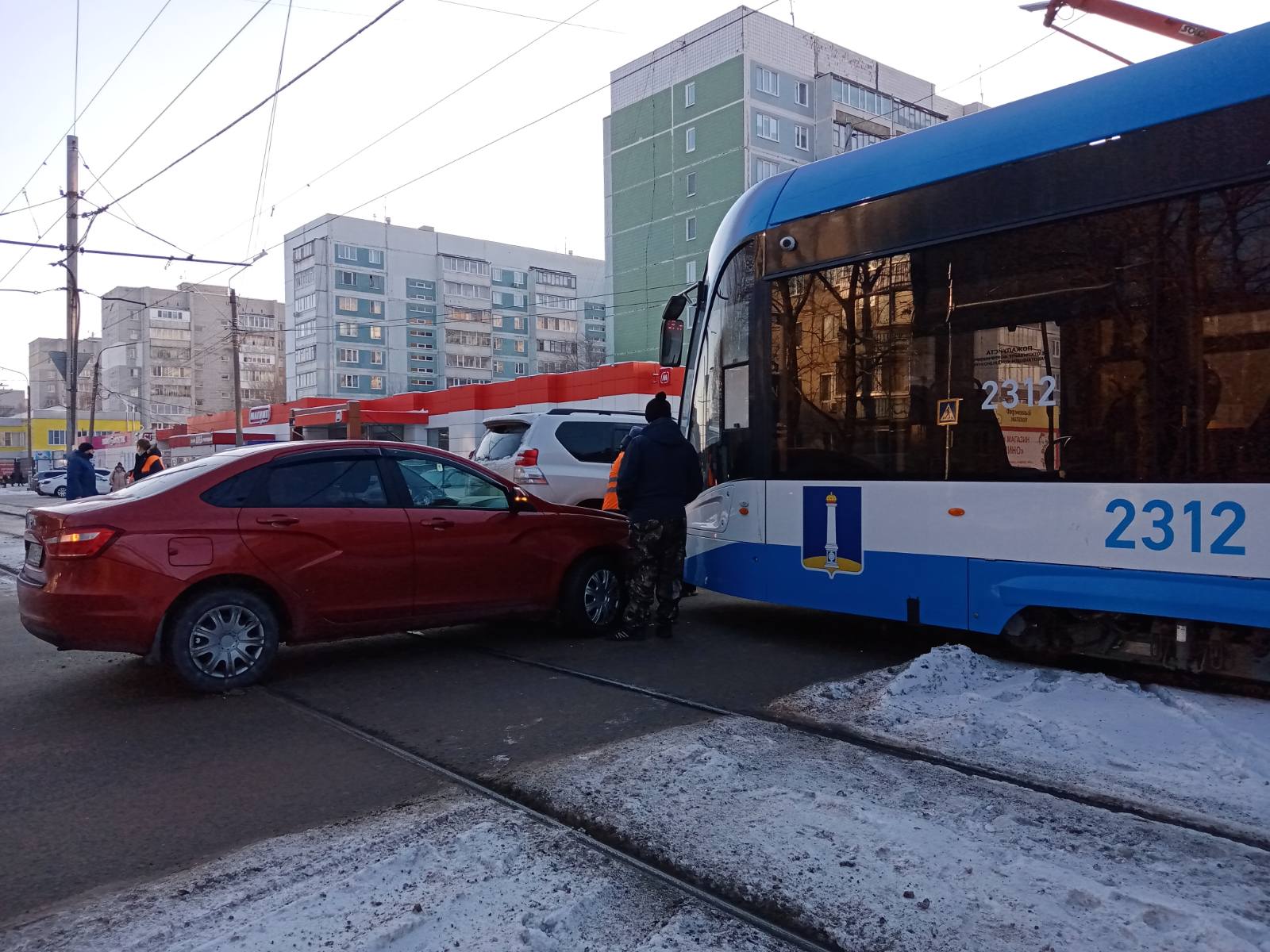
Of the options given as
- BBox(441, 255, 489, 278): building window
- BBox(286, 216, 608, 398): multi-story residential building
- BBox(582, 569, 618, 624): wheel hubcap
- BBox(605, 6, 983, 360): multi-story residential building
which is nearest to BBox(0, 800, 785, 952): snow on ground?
BBox(582, 569, 618, 624): wheel hubcap

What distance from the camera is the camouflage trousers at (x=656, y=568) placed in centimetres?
756

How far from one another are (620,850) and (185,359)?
117 metres

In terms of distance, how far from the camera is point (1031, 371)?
5.70 metres

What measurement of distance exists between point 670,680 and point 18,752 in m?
3.70

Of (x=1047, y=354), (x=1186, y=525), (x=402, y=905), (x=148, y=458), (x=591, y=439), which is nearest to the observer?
(x=402, y=905)

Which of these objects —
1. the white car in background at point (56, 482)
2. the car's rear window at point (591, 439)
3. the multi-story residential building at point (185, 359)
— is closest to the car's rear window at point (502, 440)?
the car's rear window at point (591, 439)

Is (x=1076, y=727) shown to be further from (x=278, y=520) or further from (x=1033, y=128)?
(x=278, y=520)

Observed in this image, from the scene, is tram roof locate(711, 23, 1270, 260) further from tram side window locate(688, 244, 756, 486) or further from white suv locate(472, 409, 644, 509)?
white suv locate(472, 409, 644, 509)

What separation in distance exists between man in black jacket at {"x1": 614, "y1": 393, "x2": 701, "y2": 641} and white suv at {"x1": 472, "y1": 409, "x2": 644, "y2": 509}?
503 centimetres

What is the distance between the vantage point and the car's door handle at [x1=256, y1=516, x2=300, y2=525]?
6090 mm

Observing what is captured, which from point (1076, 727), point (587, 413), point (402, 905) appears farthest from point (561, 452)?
point (402, 905)

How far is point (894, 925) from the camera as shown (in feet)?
9.69

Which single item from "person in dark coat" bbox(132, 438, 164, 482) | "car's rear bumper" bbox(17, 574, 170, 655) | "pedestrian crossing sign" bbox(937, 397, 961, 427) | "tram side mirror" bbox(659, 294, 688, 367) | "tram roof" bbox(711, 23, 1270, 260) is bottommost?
"car's rear bumper" bbox(17, 574, 170, 655)

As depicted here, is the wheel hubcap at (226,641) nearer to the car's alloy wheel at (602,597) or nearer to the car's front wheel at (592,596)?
the car's front wheel at (592,596)
